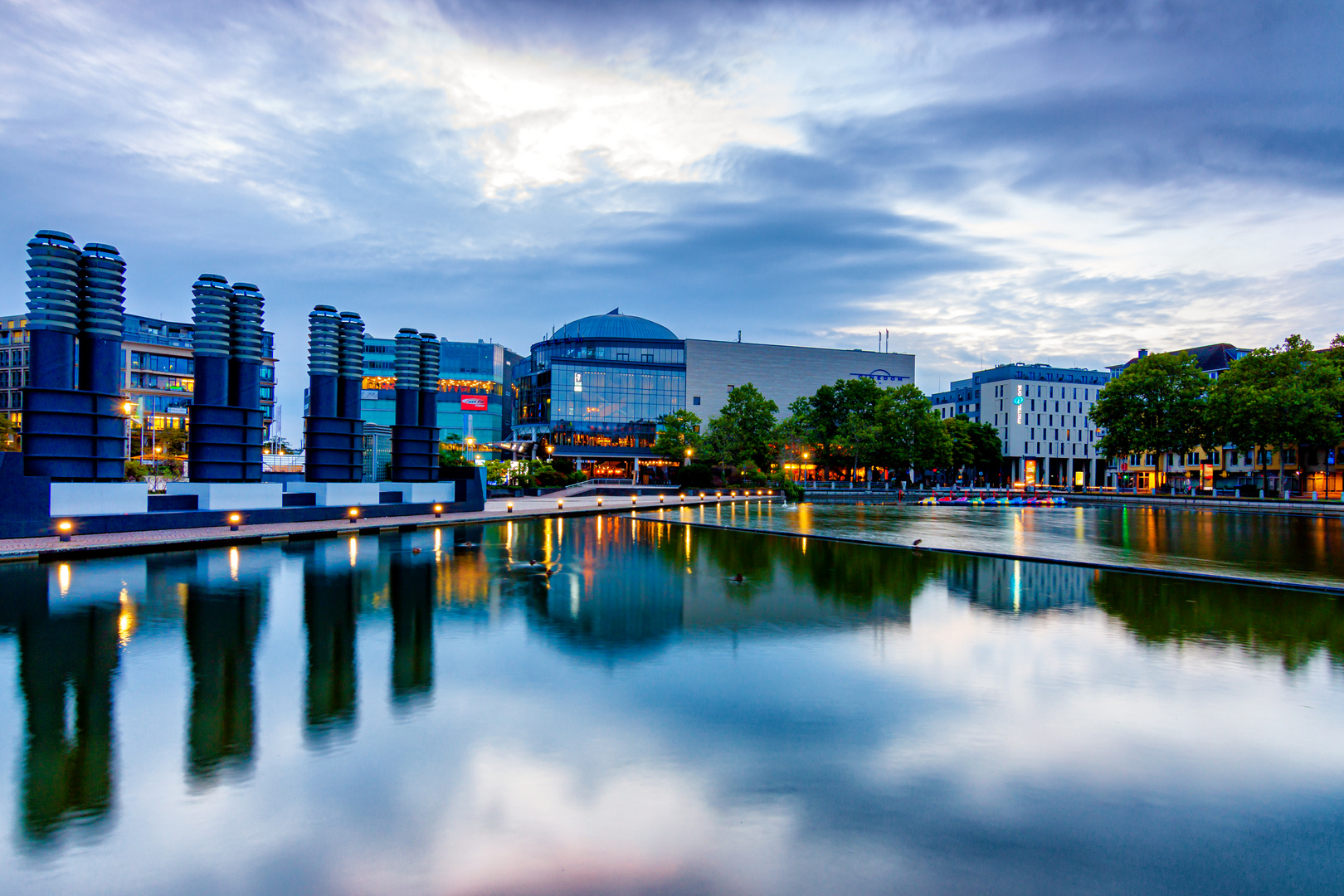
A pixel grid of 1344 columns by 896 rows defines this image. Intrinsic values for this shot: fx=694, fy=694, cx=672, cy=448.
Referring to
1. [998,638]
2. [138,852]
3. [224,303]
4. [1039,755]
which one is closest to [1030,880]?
[1039,755]

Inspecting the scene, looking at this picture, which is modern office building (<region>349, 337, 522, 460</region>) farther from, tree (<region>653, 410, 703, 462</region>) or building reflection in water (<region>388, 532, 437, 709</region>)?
building reflection in water (<region>388, 532, 437, 709</region>)

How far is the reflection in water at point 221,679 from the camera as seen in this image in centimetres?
746

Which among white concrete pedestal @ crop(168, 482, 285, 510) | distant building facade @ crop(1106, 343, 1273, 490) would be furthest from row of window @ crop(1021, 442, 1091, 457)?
white concrete pedestal @ crop(168, 482, 285, 510)

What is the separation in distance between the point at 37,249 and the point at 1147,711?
34797mm

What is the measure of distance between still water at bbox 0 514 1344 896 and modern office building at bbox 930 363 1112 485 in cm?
12716

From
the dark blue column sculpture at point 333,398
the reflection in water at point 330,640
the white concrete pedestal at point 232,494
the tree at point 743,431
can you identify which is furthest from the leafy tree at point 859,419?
the reflection in water at point 330,640

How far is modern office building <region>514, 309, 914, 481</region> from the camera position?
10750cm

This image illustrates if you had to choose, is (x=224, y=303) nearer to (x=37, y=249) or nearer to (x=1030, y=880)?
(x=37, y=249)

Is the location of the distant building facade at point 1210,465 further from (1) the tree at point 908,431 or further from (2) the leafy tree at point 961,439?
(1) the tree at point 908,431

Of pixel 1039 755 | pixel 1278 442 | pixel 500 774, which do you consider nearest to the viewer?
pixel 500 774

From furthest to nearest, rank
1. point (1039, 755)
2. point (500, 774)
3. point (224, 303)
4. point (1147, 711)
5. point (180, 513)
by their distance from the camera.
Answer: point (224, 303) → point (180, 513) → point (1147, 711) → point (1039, 755) → point (500, 774)

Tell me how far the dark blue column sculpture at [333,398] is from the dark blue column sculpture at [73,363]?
32.2 feet

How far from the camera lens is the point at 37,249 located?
25.0 metres

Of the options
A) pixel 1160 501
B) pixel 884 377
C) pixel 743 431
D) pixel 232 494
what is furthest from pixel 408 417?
pixel 884 377
